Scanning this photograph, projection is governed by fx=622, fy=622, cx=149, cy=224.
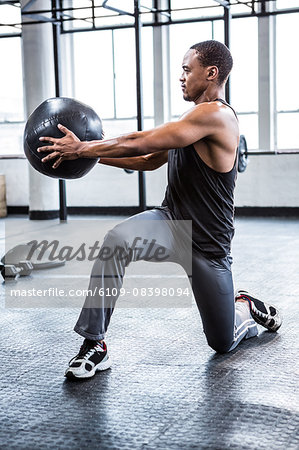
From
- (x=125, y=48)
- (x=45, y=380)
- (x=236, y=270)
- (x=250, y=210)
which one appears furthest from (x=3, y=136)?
(x=45, y=380)

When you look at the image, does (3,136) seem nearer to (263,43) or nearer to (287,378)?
(263,43)

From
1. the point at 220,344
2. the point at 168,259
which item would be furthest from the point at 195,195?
the point at 220,344

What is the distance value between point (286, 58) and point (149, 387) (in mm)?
6398

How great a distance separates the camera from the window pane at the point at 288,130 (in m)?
7.92

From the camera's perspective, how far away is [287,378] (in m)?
2.33

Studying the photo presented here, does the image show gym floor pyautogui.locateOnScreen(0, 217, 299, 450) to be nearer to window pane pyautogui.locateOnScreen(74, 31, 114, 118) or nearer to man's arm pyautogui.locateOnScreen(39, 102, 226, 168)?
man's arm pyautogui.locateOnScreen(39, 102, 226, 168)

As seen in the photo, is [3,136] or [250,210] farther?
[3,136]

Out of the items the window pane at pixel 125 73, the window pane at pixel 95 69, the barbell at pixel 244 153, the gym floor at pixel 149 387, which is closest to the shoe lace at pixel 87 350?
the gym floor at pixel 149 387

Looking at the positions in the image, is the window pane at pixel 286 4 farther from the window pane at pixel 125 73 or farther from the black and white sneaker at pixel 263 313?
the black and white sneaker at pixel 263 313

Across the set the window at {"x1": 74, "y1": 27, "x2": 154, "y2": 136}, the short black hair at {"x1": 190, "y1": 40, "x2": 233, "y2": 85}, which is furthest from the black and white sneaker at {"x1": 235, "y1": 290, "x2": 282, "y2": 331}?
the window at {"x1": 74, "y1": 27, "x2": 154, "y2": 136}

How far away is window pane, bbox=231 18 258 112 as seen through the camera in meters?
7.83

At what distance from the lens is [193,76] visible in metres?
2.42

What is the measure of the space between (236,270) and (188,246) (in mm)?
2037

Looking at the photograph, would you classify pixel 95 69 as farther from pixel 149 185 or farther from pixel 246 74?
pixel 246 74
